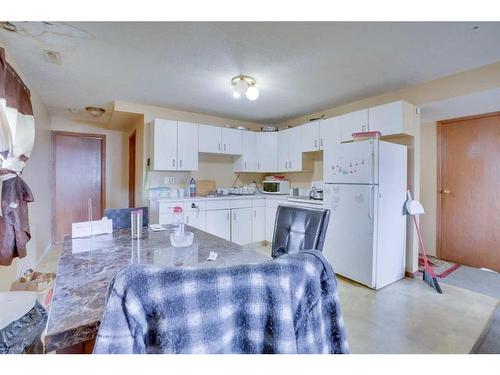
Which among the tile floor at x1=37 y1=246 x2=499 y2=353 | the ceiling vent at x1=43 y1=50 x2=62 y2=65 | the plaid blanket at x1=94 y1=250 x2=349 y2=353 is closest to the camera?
the plaid blanket at x1=94 y1=250 x2=349 y2=353

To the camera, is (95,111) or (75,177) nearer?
(95,111)

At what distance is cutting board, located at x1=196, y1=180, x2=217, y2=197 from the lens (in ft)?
13.1

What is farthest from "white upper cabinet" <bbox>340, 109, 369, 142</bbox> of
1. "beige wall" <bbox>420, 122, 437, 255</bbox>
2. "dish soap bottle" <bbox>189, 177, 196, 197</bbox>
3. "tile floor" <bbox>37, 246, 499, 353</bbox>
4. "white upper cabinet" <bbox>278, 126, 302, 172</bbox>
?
→ "dish soap bottle" <bbox>189, 177, 196, 197</bbox>

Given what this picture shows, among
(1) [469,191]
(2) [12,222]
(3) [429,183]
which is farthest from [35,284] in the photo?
(1) [469,191]

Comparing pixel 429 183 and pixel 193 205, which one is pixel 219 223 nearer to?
pixel 193 205

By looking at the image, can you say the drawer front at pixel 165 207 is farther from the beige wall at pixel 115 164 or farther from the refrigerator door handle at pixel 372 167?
the refrigerator door handle at pixel 372 167

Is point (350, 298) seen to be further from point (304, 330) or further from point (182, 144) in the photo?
point (182, 144)

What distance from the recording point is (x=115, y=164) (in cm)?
482

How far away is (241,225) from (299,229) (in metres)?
2.28

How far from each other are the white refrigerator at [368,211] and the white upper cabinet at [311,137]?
0.81 meters

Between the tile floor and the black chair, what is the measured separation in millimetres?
779

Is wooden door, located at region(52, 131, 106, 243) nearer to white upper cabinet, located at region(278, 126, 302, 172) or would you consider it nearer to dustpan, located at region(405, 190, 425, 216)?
white upper cabinet, located at region(278, 126, 302, 172)
